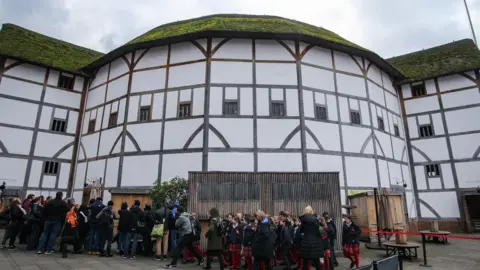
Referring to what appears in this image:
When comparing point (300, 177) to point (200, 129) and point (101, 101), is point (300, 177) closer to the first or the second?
point (200, 129)

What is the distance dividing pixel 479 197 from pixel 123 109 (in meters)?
23.3

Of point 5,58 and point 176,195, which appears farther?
point 5,58

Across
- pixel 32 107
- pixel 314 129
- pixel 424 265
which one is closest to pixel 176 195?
pixel 314 129

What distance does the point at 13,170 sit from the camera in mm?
16516

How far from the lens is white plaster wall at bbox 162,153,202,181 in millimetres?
14047

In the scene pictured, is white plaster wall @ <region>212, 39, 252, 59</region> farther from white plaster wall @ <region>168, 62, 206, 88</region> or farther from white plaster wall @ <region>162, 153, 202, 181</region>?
white plaster wall @ <region>162, 153, 202, 181</region>

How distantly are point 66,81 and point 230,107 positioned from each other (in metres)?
12.2

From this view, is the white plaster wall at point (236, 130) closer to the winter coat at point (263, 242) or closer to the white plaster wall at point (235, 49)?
the white plaster wall at point (235, 49)

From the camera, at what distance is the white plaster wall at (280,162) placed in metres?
14.0

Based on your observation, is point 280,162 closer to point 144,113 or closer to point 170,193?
point 170,193

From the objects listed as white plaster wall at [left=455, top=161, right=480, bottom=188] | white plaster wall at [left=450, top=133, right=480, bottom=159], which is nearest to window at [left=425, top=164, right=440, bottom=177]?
white plaster wall at [left=455, top=161, right=480, bottom=188]

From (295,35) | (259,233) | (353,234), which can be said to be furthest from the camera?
(295,35)

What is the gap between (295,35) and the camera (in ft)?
51.2

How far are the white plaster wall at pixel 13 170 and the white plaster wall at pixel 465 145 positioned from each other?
26778 millimetres
